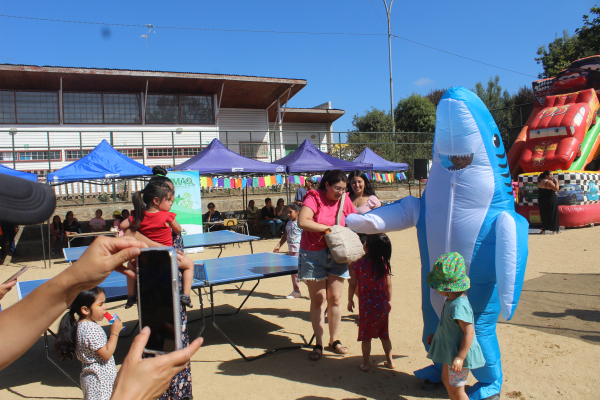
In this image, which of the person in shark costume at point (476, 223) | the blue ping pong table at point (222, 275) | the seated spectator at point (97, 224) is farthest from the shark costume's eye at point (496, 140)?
the seated spectator at point (97, 224)

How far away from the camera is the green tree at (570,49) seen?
2405 cm

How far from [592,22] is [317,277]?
91.7ft

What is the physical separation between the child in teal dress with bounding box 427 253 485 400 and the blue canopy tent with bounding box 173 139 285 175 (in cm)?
935

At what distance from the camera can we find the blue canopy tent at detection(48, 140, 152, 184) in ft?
32.8

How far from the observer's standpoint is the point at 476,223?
322 centimetres

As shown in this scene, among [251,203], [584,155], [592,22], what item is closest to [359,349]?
[251,203]

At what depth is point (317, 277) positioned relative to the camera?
13.8 feet

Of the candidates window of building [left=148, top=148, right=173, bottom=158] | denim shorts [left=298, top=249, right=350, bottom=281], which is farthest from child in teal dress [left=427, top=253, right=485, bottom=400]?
window of building [left=148, top=148, right=173, bottom=158]

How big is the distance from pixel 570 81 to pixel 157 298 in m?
18.7

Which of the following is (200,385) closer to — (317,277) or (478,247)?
(317,277)

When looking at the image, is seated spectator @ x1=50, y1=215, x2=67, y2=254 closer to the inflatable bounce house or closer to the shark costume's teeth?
the shark costume's teeth

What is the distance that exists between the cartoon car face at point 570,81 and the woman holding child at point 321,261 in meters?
15.8

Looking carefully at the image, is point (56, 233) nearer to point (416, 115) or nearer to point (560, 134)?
point (560, 134)

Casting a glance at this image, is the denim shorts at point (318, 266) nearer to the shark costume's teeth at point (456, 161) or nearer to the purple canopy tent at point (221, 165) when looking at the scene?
the shark costume's teeth at point (456, 161)
